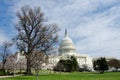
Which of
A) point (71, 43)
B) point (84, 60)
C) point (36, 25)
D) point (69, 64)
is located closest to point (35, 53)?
point (36, 25)

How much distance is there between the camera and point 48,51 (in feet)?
186

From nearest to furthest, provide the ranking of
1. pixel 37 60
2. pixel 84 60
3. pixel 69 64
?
pixel 37 60
pixel 69 64
pixel 84 60

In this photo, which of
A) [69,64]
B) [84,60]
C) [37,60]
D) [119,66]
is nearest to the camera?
[37,60]

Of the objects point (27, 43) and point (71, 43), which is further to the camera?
point (71, 43)

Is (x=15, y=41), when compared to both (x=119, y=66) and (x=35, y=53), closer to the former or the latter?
(x=35, y=53)

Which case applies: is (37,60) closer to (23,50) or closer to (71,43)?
(23,50)

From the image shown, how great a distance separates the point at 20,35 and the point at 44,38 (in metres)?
5.19

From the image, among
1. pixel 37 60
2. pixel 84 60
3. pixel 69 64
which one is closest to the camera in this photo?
pixel 37 60

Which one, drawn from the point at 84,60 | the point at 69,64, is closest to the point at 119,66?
the point at 84,60

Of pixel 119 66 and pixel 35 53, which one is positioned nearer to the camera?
pixel 35 53

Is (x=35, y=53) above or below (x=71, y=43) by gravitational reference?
below

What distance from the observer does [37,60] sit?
182 feet

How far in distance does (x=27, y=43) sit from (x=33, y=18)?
5541 mm

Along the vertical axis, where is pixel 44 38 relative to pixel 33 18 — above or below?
below
